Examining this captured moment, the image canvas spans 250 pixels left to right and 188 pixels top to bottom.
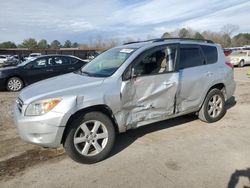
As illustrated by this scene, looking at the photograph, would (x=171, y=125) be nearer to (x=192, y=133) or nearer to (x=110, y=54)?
(x=192, y=133)

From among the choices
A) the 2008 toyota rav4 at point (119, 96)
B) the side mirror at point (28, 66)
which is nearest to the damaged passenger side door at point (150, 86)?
the 2008 toyota rav4 at point (119, 96)

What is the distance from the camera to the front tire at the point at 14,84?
11.4 metres

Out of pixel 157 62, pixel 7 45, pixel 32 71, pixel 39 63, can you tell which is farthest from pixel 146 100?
pixel 7 45

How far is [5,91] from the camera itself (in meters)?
11.5

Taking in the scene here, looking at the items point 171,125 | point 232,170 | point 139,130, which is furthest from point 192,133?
point 232,170

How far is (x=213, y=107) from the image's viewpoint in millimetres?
6035

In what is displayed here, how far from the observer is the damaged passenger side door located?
14.8 feet

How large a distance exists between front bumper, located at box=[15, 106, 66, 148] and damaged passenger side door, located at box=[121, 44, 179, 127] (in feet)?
3.62

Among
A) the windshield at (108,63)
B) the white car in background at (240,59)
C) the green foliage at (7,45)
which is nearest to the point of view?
the windshield at (108,63)

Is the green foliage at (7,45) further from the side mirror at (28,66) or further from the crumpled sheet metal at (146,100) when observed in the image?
the crumpled sheet metal at (146,100)

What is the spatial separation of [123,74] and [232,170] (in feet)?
7.03

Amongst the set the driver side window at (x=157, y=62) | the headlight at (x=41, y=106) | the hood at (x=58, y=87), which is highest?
the driver side window at (x=157, y=62)

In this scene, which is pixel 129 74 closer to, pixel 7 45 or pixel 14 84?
pixel 14 84

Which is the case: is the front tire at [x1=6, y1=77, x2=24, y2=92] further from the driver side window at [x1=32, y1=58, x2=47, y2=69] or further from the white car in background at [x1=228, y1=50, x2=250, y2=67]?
the white car in background at [x1=228, y1=50, x2=250, y2=67]
